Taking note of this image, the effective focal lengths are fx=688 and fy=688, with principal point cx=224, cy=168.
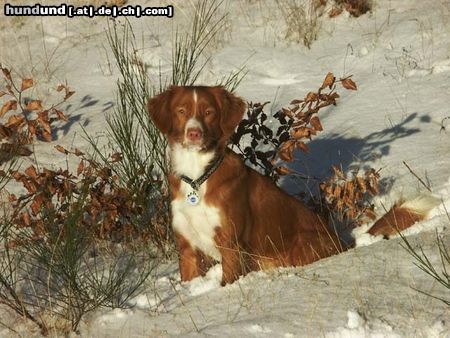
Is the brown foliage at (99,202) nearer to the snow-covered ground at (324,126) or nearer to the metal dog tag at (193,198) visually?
the snow-covered ground at (324,126)

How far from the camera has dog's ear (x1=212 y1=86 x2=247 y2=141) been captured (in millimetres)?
4215

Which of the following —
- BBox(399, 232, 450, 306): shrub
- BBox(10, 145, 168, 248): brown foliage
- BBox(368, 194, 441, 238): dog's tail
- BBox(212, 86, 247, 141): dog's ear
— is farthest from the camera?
BBox(10, 145, 168, 248): brown foliage

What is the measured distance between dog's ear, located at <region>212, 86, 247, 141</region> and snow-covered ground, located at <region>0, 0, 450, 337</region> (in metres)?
0.90

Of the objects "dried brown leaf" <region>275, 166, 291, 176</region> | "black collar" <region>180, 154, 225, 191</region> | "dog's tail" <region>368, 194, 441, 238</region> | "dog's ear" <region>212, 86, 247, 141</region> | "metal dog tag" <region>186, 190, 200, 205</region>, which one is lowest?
"dog's tail" <region>368, 194, 441, 238</region>

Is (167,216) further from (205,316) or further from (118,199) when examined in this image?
(205,316)

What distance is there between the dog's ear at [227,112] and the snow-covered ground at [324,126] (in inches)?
35.4

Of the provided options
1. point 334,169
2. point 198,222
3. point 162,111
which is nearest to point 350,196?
point 334,169

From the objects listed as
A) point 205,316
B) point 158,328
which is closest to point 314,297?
point 205,316

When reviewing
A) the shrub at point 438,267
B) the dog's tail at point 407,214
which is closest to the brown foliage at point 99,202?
the dog's tail at point 407,214

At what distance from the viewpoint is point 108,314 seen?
3.80 metres

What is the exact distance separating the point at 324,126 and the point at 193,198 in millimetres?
2797

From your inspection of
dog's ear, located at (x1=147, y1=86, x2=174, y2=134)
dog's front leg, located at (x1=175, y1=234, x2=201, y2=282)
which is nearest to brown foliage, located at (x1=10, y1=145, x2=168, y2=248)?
dog's front leg, located at (x1=175, y1=234, x2=201, y2=282)

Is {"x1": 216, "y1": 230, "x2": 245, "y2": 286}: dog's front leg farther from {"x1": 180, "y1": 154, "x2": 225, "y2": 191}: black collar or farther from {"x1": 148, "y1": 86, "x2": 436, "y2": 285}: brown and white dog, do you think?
{"x1": 180, "y1": 154, "x2": 225, "y2": 191}: black collar

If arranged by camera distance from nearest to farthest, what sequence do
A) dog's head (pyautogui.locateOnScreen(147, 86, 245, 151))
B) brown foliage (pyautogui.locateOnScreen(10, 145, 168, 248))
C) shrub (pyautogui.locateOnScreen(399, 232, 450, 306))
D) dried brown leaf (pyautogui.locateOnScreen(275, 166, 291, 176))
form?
1. shrub (pyautogui.locateOnScreen(399, 232, 450, 306))
2. dog's head (pyautogui.locateOnScreen(147, 86, 245, 151))
3. brown foliage (pyautogui.locateOnScreen(10, 145, 168, 248))
4. dried brown leaf (pyautogui.locateOnScreen(275, 166, 291, 176))
